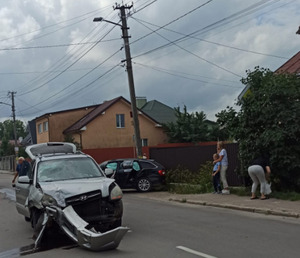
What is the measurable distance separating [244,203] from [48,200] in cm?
627

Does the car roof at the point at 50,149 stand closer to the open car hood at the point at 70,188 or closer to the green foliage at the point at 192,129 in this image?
the open car hood at the point at 70,188

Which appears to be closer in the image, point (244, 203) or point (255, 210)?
point (255, 210)

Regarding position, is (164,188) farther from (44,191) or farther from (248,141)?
(44,191)

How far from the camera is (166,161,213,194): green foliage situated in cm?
1576

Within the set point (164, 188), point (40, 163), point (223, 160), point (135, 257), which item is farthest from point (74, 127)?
point (135, 257)

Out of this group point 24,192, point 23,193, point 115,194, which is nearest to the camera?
point 115,194

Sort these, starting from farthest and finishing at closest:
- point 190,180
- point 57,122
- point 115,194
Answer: point 57,122 → point 190,180 → point 115,194

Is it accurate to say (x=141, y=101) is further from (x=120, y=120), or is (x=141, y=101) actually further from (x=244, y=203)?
(x=244, y=203)

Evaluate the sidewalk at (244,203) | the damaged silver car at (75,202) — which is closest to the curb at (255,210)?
the sidewalk at (244,203)

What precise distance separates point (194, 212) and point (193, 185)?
18.3ft

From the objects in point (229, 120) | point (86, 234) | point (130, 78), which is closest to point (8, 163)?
point (130, 78)

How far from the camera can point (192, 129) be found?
38875mm

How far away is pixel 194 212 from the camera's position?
36.8ft

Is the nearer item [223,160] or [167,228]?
[167,228]
